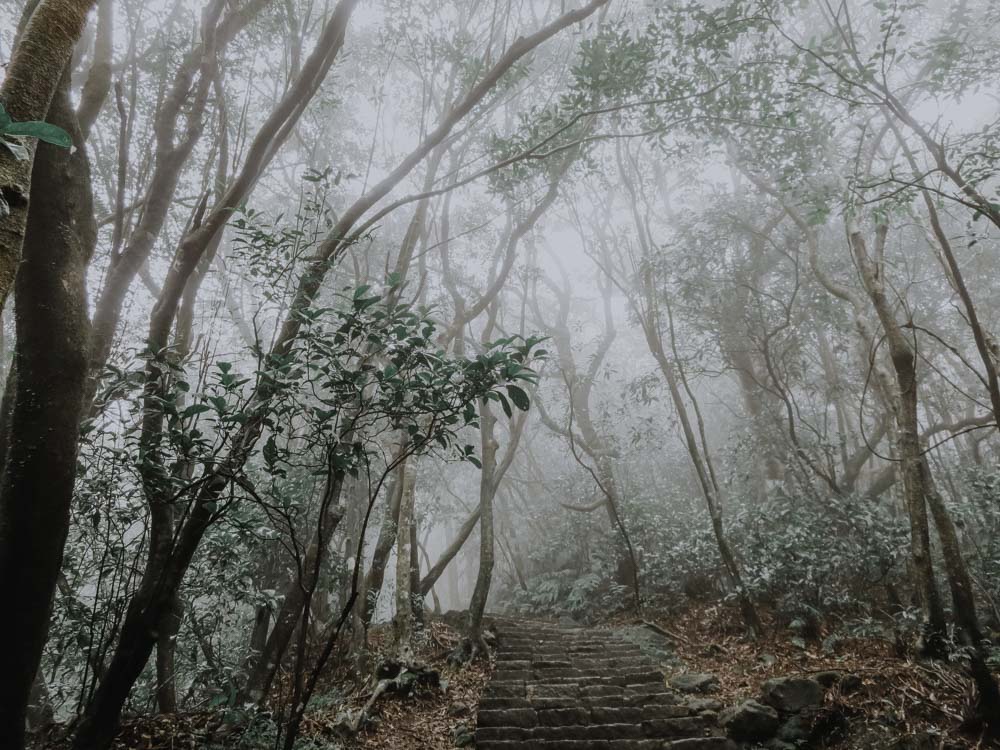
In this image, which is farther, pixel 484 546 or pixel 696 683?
pixel 484 546

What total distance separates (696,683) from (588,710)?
63.5 inches

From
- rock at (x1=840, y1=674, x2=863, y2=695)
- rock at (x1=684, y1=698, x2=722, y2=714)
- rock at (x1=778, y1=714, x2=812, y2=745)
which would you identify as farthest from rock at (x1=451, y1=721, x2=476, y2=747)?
rock at (x1=840, y1=674, x2=863, y2=695)

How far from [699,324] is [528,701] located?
8.77 m

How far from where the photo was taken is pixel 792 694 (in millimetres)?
4625

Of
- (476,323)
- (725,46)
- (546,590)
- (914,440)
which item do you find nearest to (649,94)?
(725,46)

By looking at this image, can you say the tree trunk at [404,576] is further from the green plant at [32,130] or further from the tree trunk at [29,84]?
the green plant at [32,130]

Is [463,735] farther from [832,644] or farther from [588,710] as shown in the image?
[832,644]

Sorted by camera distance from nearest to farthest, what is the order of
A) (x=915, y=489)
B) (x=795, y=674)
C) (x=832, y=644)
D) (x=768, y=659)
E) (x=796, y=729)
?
(x=796, y=729), (x=915, y=489), (x=795, y=674), (x=832, y=644), (x=768, y=659)

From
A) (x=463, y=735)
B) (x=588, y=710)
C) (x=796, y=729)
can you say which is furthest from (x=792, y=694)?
(x=463, y=735)

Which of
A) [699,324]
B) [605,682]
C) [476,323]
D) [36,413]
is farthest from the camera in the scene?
[476,323]

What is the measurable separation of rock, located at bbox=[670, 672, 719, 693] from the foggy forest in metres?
0.05

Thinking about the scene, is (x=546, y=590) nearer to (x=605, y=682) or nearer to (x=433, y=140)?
(x=605, y=682)

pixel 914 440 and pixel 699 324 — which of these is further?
pixel 699 324

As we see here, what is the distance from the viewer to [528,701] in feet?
16.4
